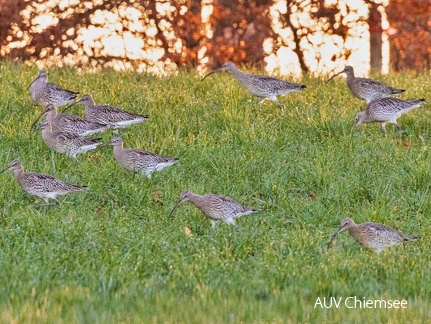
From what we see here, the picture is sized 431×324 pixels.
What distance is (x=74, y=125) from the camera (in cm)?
1416

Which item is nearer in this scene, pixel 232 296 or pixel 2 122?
pixel 232 296

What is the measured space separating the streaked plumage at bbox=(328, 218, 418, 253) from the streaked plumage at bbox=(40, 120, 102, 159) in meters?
4.12

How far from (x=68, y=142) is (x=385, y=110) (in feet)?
14.2

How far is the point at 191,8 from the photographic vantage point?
65.9 ft

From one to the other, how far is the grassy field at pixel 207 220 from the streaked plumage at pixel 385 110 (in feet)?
0.80

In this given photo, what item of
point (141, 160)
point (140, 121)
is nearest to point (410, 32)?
point (140, 121)

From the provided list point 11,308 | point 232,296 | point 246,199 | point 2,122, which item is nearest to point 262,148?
point 246,199

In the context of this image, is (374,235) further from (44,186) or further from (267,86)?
(267,86)

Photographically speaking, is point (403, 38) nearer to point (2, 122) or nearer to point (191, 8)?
point (191, 8)

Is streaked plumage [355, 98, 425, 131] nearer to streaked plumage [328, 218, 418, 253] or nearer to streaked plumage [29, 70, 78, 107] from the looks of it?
streaked plumage [29, 70, 78, 107]

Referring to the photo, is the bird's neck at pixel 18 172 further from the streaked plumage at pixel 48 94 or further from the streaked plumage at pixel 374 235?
the streaked plumage at pixel 374 235

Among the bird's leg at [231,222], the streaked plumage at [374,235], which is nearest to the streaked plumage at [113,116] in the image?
the bird's leg at [231,222]

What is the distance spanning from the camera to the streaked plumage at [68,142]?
1335 cm

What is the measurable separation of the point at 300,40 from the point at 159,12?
2.59 meters
